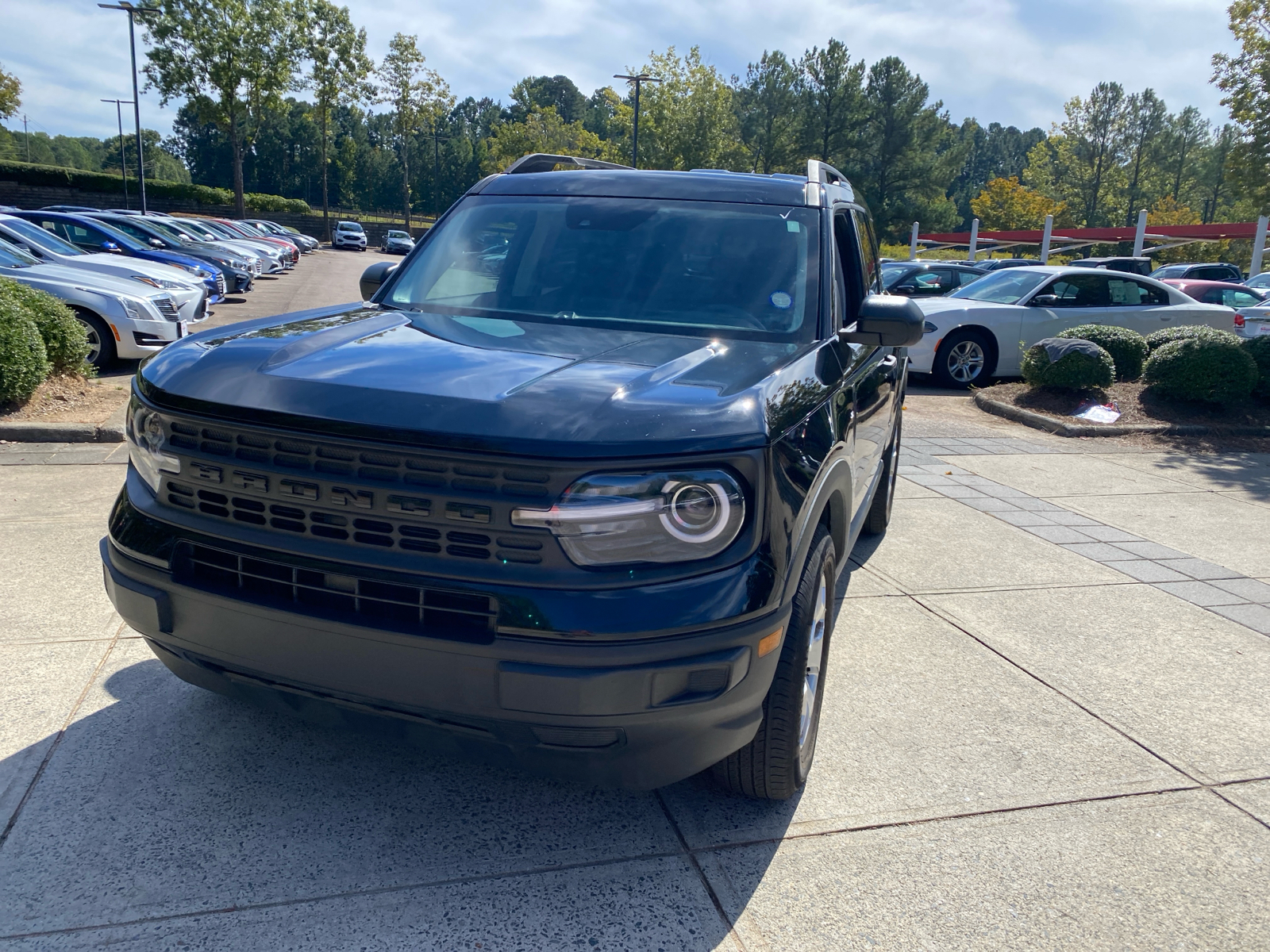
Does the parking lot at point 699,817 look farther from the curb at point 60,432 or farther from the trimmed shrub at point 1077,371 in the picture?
the trimmed shrub at point 1077,371

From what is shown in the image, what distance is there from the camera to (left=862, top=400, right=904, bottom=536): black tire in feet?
18.0

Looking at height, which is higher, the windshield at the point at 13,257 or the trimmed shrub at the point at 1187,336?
the windshield at the point at 13,257

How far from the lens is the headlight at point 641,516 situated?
2121 millimetres

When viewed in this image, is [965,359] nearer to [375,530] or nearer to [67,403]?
[67,403]

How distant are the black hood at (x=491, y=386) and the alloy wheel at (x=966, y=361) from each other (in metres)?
10.3

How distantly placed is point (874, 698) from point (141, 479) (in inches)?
105

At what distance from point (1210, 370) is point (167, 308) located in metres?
11.4

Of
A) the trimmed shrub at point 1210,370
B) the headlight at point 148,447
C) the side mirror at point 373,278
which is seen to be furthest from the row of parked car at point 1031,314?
the headlight at point 148,447

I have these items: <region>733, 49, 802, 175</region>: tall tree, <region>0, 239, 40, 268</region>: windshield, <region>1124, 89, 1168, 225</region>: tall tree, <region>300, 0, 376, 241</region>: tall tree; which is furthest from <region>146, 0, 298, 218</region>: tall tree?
<region>1124, 89, 1168, 225</region>: tall tree

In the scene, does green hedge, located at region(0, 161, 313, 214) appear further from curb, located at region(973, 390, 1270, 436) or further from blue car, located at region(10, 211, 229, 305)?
curb, located at region(973, 390, 1270, 436)

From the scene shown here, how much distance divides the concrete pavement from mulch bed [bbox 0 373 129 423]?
12.7 ft

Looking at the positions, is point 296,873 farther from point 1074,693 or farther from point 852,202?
point 852,202

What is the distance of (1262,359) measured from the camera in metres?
10.8

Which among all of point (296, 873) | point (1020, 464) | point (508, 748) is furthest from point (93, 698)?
point (1020, 464)
